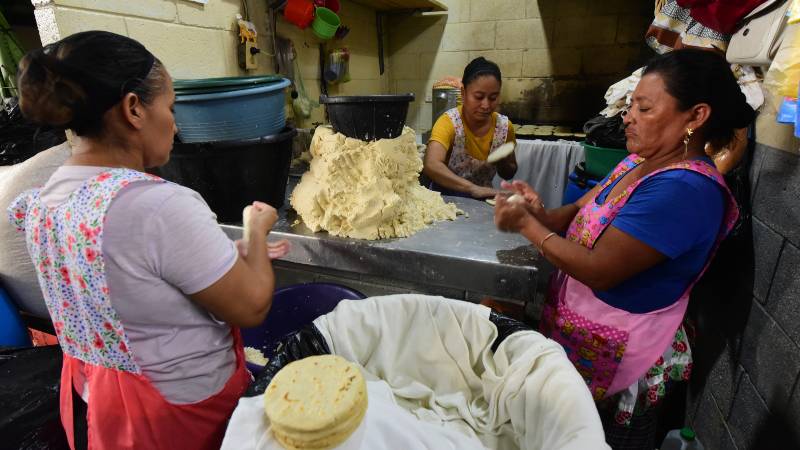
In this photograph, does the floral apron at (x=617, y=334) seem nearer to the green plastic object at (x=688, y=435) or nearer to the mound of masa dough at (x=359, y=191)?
the green plastic object at (x=688, y=435)

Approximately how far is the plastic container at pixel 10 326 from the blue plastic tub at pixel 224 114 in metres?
0.86

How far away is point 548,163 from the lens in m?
3.58

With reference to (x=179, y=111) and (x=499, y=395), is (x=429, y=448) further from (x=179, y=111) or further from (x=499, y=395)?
(x=179, y=111)

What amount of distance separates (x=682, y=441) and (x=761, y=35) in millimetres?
1460

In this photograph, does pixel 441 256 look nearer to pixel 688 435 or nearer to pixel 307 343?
pixel 307 343

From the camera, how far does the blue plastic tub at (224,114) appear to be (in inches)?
55.5

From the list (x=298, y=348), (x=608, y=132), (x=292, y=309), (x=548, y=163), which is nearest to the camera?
(x=298, y=348)

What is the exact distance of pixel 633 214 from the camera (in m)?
1.05

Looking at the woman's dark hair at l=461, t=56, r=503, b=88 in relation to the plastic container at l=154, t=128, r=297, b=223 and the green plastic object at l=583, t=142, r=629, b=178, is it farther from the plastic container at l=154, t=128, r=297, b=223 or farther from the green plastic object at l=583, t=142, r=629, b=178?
the plastic container at l=154, t=128, r=297, b=223

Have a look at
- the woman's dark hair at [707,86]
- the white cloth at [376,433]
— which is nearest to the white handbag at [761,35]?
the woman's dark hair at [707,86]

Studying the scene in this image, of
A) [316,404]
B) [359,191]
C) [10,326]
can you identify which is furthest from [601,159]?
[10,326]

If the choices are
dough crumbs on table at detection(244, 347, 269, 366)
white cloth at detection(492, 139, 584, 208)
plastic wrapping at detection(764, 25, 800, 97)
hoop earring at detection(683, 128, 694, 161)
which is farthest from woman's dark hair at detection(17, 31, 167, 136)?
white cloth at detection(492, 139, 584, 208)

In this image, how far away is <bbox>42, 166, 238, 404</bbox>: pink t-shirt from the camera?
0.73m

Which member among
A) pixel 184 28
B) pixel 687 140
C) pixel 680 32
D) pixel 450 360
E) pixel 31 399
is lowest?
pixel 31 399
